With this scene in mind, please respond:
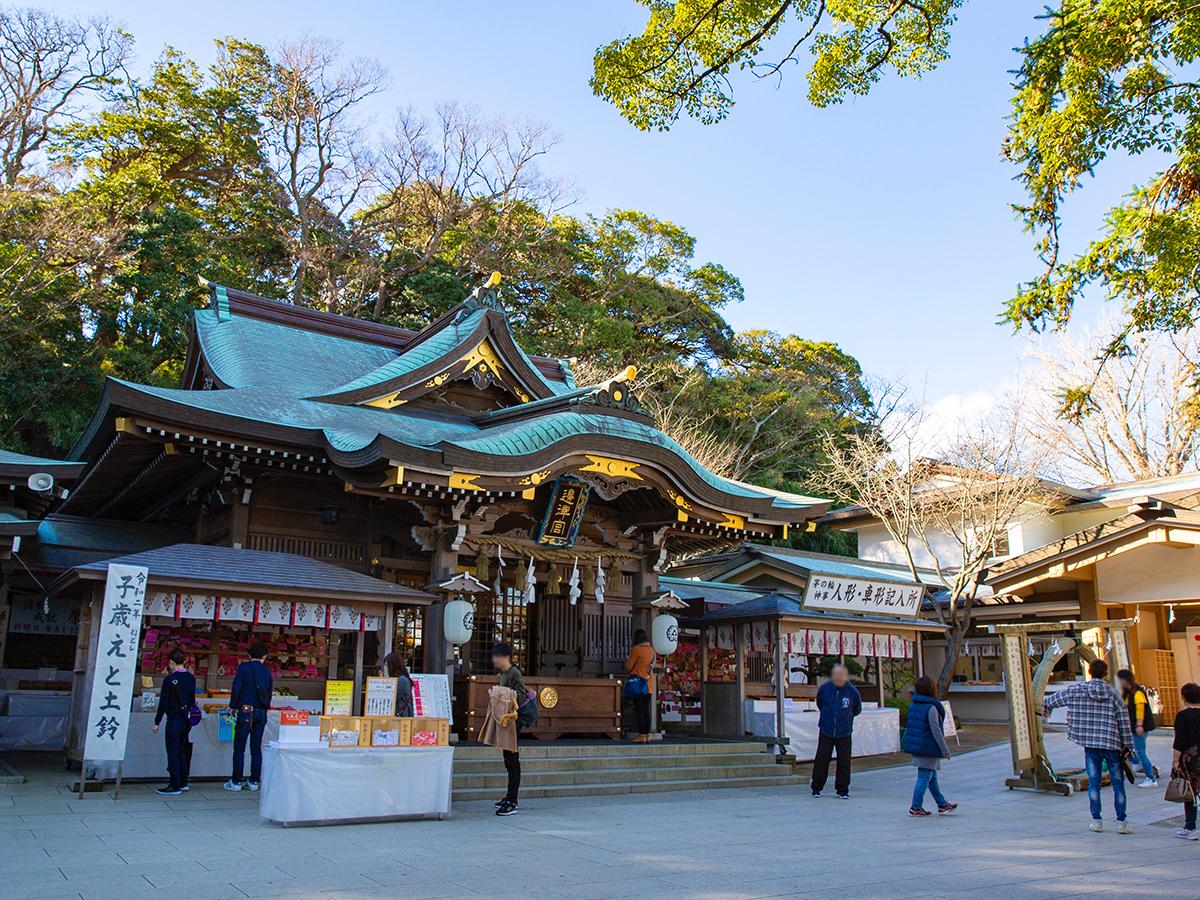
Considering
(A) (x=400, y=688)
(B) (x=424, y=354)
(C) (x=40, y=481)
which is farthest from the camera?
(B) (x=424, y=354)

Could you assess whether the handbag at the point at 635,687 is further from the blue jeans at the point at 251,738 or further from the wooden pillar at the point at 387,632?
the blue jeans at the point at 251,738

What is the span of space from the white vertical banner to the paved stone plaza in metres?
0.63

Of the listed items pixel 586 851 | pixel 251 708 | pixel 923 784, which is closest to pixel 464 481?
pixel 251 708

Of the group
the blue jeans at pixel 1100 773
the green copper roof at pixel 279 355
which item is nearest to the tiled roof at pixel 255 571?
the green copper roof at pixel 279 355

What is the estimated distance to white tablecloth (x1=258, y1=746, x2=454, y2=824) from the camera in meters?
8.87

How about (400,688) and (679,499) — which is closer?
(400,688)

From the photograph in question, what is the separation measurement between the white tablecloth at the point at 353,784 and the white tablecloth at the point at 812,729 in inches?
296

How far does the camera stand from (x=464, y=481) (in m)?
13.5

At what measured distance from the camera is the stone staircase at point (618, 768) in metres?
12.0

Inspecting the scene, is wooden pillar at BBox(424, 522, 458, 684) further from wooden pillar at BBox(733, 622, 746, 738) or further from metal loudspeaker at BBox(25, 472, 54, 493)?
metal loudspeaker at BBox(25, 472, 54, 493)

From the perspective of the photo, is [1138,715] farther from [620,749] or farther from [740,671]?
[620,749]

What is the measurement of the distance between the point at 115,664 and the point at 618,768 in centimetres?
679

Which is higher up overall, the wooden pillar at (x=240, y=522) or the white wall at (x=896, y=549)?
the white wall at (x=896, y=549)

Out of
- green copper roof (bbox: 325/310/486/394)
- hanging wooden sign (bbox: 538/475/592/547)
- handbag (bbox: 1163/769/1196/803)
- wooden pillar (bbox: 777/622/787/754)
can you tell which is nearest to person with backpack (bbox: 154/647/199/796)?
hanging wooden sign (bbox: 538/475/592/547)
